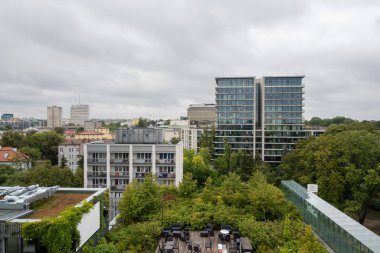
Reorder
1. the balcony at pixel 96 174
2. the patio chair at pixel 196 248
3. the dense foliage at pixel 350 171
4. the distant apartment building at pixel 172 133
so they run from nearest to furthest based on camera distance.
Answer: the patio chair at pixel 196 248
the dense foliage at pixel 350 171
the balcony at pixel 96 174
the distant apartment building at pixel 172 133

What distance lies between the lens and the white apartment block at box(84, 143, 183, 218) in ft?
135

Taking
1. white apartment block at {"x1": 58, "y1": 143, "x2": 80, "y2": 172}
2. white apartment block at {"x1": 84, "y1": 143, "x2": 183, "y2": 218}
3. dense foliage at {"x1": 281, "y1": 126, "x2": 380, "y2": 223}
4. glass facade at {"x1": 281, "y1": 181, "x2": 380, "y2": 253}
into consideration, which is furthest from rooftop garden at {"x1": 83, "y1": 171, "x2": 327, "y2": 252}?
white apartment block at {"x1": 58, "y1": 143, "x2": 80, "y2": 172}

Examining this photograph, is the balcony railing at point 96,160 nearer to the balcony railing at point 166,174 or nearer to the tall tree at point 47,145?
the balcony railing at point 166,174

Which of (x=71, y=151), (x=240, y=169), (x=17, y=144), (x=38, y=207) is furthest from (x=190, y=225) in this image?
(x=17, y=144)

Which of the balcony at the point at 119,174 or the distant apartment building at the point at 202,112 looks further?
the distant apartment building at the point at 202,112

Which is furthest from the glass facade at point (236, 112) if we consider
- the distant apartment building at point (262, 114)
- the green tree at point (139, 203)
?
the green tree at point (139, 203)

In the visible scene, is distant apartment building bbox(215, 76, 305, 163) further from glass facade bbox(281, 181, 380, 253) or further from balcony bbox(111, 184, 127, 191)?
glass facade bbox(281, 181, 380, 253)

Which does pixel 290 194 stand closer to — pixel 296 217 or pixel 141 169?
pixel 296 217

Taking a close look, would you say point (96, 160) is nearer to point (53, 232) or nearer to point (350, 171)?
point (53, 232)

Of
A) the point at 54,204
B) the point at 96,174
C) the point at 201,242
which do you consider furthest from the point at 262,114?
the point at 54,204

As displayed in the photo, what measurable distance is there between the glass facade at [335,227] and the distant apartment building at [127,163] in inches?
630

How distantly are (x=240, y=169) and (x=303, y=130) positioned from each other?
22426 mm

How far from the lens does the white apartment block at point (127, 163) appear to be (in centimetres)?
4128

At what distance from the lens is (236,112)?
72188 millimetres
